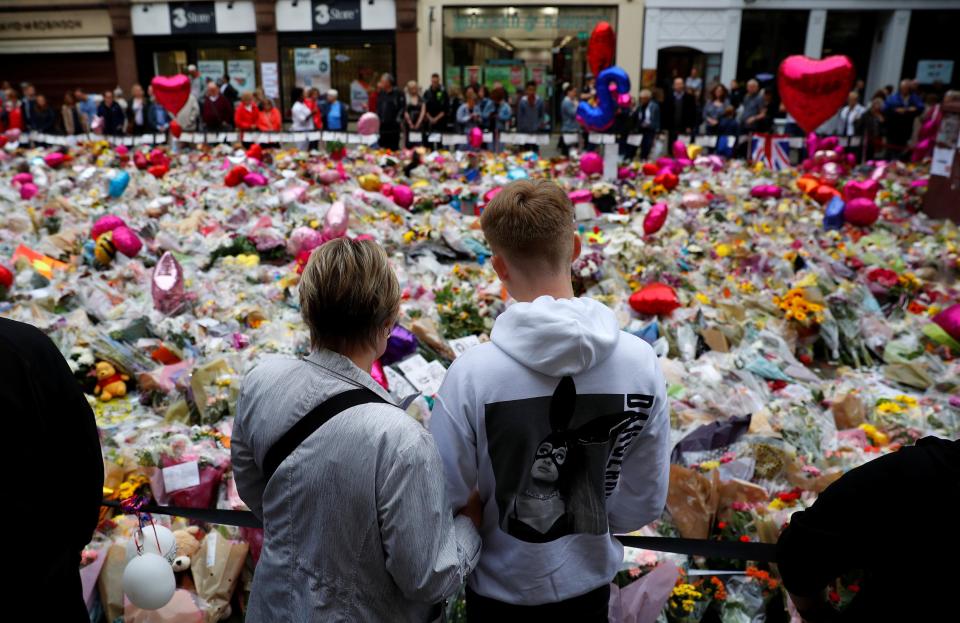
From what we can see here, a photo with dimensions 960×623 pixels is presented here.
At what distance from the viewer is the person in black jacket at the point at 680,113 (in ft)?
40.4

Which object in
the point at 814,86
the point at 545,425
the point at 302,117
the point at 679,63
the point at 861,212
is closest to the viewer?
the point at 545,425

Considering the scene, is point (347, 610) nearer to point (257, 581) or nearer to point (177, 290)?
point (257, 581)

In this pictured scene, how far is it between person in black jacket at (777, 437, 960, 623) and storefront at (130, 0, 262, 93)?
1853 centimetres

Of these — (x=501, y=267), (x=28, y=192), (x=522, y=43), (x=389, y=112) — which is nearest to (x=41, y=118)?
(x=389, y=112)

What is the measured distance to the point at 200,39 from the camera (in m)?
17.7

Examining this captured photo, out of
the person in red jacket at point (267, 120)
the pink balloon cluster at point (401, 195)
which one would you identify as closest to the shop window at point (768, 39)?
the person in red jacket at point (267, 120)

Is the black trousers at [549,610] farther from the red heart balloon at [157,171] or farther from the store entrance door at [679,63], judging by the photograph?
the store entrance door at [679,63]

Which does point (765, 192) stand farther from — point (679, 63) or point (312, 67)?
point (312, 67)

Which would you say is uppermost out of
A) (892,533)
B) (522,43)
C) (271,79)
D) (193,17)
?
(193,17)

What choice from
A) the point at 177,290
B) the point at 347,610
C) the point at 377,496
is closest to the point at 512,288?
the point at 377,496

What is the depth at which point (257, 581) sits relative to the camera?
51.8 inches

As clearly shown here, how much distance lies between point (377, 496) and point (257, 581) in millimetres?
334

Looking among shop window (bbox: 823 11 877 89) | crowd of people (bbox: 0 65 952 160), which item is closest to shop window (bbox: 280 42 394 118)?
crowd of people (bbox: 0 65 952 160)

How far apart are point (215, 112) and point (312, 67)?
631 cm
